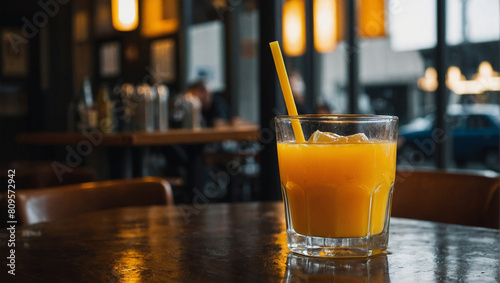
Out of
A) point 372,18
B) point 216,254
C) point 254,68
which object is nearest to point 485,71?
point 372,18

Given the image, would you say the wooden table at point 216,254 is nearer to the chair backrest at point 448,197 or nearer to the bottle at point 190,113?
the chair backrest at point 448,197

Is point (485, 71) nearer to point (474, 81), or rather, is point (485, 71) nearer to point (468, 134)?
point (474, 81)

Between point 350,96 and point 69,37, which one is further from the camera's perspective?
point 69,37

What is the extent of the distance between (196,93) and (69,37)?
5.24ft

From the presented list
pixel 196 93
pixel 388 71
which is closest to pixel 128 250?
pixel 388 71

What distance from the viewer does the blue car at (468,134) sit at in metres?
3.95

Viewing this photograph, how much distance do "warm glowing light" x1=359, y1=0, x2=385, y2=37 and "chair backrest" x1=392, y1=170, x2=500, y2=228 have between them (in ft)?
11.5

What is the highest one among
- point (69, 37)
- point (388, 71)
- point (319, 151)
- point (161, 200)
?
point (69, 37)

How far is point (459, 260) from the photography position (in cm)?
78

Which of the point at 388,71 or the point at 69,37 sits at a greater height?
the point at 69,37

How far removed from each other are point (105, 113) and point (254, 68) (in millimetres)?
2906

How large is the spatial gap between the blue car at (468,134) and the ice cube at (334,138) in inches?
130

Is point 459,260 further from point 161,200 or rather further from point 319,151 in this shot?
point 161,200

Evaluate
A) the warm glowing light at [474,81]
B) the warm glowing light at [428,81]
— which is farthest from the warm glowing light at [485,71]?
the warm glowing light at [428,81]
